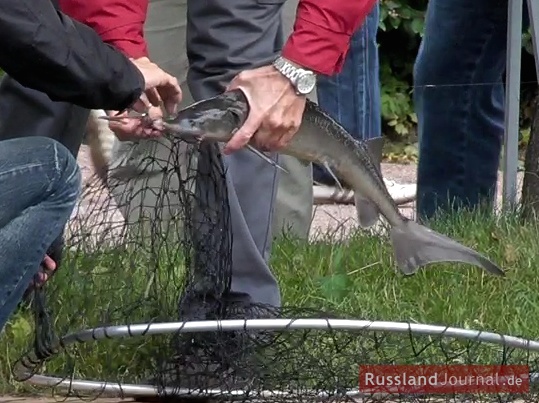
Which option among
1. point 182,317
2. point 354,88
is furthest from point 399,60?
point 182,317

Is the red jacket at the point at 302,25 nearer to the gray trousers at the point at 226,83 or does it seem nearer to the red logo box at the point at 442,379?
the gray trousers at the point at 226,83

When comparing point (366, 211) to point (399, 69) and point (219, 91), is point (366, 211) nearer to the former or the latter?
point (219, 91)

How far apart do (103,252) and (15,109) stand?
0.51m

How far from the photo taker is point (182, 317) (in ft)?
12.3

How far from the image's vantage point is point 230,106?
11.2 ft

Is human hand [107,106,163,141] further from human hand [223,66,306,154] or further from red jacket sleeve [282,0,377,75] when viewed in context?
red jacket sleeve [282,0,377,75]

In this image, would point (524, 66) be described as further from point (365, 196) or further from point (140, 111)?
point (140, 111)

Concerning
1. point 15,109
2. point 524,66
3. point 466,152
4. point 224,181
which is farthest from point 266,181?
point 524,66

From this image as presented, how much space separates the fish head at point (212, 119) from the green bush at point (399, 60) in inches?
334

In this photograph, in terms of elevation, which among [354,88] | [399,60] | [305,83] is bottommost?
[399,60]

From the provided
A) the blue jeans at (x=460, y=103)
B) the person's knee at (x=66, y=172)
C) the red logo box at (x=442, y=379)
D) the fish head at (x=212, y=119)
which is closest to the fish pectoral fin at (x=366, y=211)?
the red logo box at (x=442, y=379)

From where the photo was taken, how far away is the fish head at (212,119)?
10.7 feet

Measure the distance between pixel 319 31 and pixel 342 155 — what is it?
13.5 inches

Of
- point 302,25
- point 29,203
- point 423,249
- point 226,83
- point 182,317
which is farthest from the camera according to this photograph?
point 423,249
